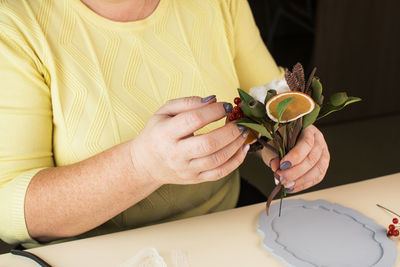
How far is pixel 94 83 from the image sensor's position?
0.94 m

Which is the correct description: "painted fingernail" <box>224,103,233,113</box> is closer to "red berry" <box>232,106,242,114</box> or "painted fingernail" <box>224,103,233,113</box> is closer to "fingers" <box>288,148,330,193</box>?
"red berry" <box>232,106,242,114</box>

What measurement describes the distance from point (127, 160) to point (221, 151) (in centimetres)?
18

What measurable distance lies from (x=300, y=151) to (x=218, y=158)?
0.53 ft

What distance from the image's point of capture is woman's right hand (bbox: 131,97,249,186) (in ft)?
2.30

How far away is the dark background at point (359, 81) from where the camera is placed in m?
2.40

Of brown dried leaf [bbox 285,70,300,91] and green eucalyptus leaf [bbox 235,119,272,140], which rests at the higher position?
brown dried leaf [bbox 285,70,300,91]

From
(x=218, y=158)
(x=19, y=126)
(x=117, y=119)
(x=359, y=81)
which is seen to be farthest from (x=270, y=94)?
(x=359, y=81)

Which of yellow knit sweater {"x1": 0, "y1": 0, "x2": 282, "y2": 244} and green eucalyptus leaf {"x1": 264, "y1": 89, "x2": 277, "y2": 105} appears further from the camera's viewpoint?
yellow knit sweater {"x1": 0, "y1": 0, "x2": 282, "y2": 244}

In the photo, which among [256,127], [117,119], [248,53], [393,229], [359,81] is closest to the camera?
[256,127]

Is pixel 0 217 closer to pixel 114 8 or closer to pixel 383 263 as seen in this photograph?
pixel 114 8

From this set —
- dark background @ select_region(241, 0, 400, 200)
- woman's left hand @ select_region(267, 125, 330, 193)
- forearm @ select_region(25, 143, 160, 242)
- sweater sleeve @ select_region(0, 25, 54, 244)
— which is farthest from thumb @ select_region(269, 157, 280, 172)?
dark background @ select_region(241, 0, 400, 200)

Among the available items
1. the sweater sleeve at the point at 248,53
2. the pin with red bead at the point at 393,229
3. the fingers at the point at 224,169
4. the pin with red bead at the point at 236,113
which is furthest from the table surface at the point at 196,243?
the sweater sleeve at the point at 248,53

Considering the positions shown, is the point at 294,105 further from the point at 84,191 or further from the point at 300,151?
the point at 84,191

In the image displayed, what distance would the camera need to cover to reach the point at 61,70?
3.03ft
